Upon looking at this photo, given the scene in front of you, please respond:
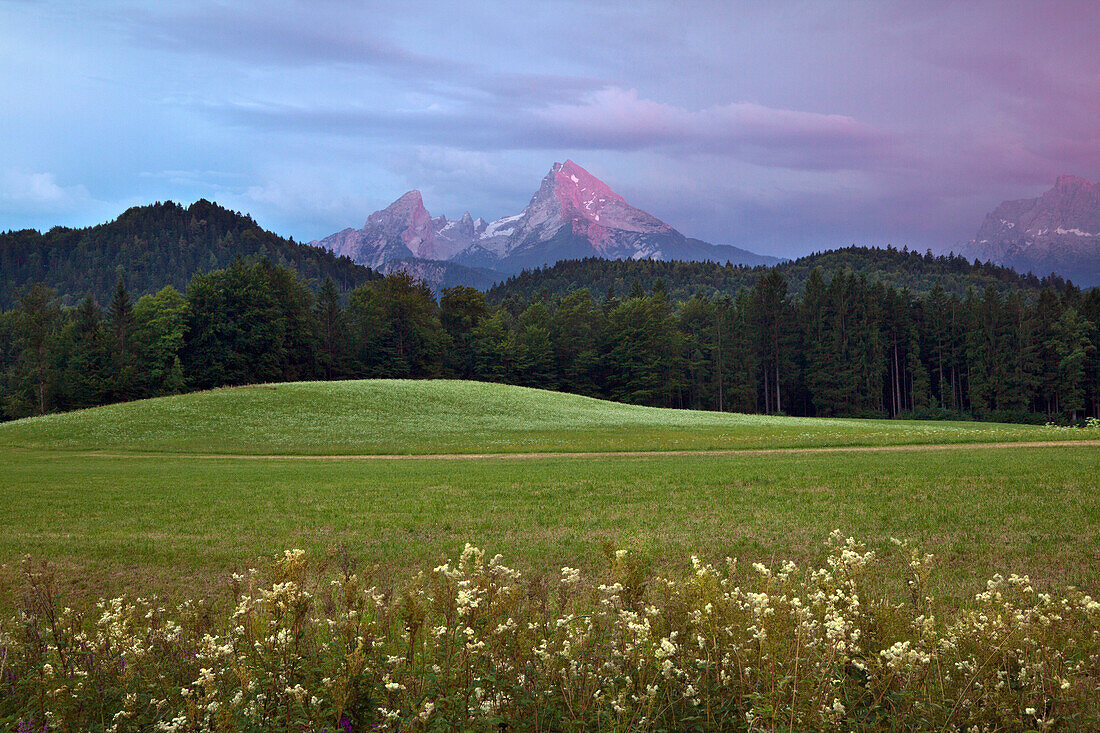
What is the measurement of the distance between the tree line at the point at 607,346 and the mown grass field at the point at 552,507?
168 feet

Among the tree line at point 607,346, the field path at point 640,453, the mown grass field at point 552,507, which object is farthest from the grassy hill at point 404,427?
the tree line at point 607,346

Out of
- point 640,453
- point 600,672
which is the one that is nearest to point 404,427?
point 640,453

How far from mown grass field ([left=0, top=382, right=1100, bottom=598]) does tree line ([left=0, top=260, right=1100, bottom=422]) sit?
51.3m

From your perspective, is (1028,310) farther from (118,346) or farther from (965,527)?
(118,346)

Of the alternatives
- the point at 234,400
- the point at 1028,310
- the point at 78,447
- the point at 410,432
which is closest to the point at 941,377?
the point at 1028,310

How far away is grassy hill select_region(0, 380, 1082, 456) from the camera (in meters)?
38.0

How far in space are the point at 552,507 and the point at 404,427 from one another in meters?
32.6

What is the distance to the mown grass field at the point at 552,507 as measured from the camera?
526 inches

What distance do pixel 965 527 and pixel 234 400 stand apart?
53.0 meters

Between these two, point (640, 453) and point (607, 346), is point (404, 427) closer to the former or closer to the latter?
point (640, 453)

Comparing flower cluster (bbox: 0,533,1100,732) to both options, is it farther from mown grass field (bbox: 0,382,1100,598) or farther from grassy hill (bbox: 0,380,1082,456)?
grassy hill (bbox: 0,380,1082,456)

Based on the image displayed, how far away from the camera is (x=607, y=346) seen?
366ft

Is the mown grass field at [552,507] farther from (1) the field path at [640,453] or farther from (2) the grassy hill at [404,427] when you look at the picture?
(2) the grassy hill at [404,427]

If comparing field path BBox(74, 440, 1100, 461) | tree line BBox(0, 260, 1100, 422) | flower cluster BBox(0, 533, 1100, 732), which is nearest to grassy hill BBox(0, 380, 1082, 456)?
field path BBox(74, 440, 1100, 461)
